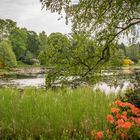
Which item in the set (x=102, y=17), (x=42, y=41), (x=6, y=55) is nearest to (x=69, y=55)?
(x=102, y=17)

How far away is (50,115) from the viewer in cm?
1022

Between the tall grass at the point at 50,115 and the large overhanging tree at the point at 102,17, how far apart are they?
110 centimetres

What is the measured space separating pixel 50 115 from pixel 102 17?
111 inches

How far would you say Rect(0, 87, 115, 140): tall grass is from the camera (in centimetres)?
956

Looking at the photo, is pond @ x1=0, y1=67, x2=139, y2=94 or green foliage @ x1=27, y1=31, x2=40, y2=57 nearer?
pond @ x1=0, y1=67, x2=139, y2=94

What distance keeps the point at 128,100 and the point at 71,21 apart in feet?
9.11

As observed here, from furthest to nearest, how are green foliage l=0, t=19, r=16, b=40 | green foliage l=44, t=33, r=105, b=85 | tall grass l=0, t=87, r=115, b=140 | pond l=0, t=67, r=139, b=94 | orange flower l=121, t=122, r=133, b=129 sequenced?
green foliage l=0, t=19, r=16, b=40, pond l=0, t=67, r=139, b=94, green foliage l=44, t=33, r=105, b=85, tall grass l=0, t=87, r=115, b=140, orange flower l=121, t=122, r=133, b=129

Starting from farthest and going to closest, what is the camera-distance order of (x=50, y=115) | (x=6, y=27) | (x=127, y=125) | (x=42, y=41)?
1. (x=42, y=41)
2. (x=6, y=27)
3. (x=50, y=115)
4. (x=127, y=125)

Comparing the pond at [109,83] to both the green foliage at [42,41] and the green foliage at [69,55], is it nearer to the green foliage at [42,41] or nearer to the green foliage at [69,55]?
the green foliage at [69,55]

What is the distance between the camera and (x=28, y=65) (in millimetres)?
95375

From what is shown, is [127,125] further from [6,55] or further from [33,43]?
[33,43]

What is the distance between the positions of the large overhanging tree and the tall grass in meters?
1.10

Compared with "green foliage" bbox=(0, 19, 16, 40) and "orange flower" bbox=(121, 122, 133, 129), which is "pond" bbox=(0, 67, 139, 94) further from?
"green foliage" bbox=(0, 19, 16, 40)

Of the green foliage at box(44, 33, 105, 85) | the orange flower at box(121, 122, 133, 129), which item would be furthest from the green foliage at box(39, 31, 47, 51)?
the orange flower at box(121, 122, 133, 129)
